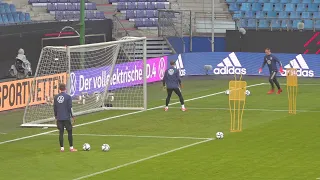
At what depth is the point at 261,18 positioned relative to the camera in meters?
54.7

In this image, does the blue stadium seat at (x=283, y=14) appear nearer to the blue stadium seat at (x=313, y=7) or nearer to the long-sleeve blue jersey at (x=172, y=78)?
the blue stadium seat at (x=313, y=7)

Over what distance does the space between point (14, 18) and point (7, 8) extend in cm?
71

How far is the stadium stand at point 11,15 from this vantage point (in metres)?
46.9

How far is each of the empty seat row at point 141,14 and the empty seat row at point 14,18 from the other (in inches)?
342

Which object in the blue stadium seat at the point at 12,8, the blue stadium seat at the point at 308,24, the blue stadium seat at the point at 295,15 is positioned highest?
the blue stadium seat at the point at 12,8

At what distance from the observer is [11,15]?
156 feet

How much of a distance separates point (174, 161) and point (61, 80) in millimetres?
11903

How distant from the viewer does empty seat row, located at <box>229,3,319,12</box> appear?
188 ft

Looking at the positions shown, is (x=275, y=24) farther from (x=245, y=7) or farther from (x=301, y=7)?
(x=245, y=7)

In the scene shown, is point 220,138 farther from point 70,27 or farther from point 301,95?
point 70,27

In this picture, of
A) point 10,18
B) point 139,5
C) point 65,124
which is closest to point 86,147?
point 65,124

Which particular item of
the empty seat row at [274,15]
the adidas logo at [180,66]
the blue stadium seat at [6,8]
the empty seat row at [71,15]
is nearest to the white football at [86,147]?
the blue stadium seat at [6,8]

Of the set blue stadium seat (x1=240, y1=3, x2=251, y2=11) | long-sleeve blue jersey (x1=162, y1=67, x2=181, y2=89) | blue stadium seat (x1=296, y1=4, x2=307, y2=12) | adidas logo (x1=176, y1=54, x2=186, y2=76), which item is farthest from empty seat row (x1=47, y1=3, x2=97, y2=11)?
long-sleeve blue jersey (x1=162, y1=67, x2=181, y2=89)

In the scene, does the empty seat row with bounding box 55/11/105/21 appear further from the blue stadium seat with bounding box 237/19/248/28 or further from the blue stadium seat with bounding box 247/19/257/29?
the blue stadium seat with bounding box 247/19/257/29
